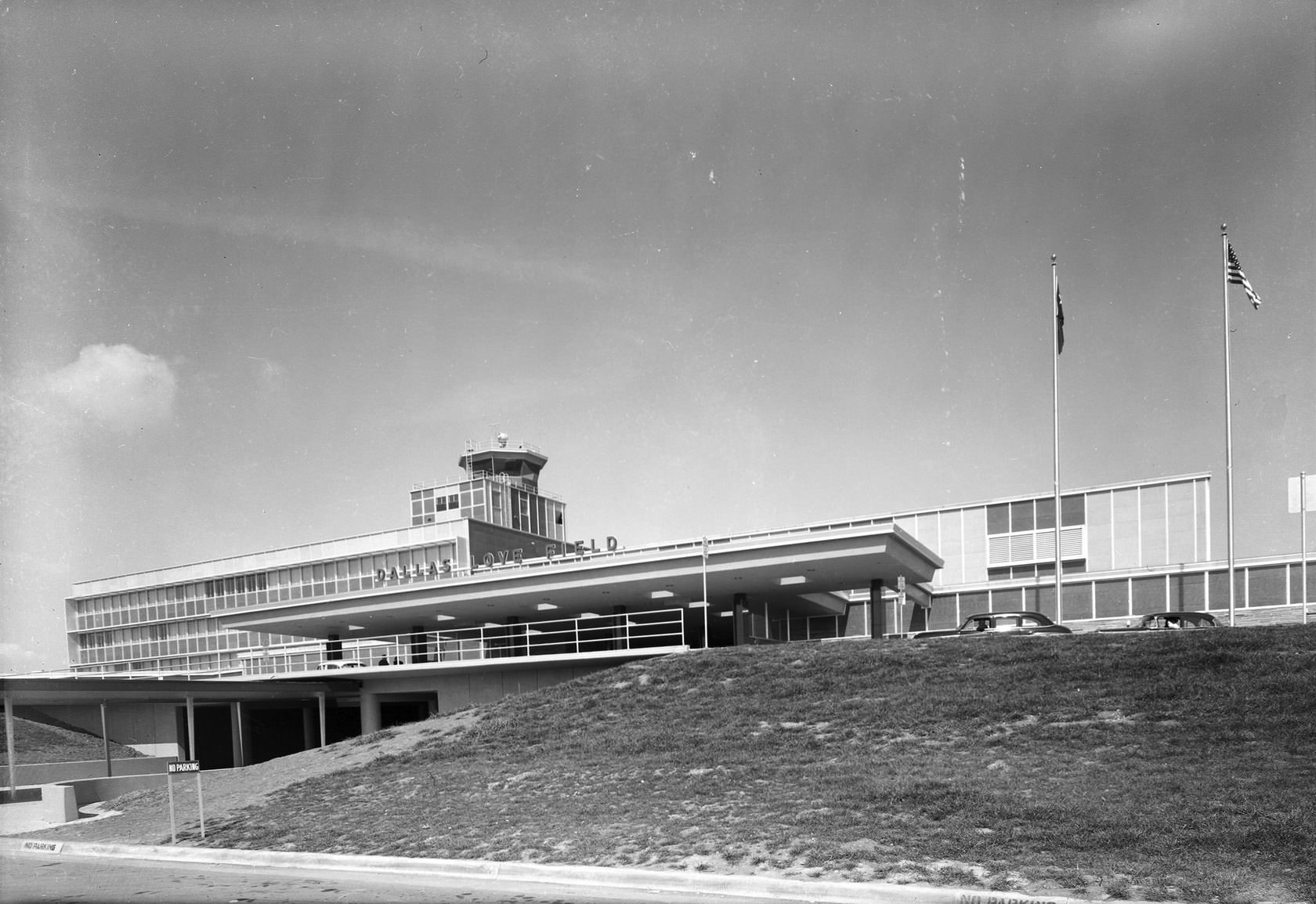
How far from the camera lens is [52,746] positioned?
40.6 metres

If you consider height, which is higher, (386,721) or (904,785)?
(904,785)

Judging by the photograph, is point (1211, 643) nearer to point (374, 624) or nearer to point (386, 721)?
point (374, 624)

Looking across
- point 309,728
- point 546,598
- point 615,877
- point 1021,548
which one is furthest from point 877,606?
point 309,728

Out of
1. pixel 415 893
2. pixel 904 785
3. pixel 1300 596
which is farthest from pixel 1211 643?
pixel 1300 596

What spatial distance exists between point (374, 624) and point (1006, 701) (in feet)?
110

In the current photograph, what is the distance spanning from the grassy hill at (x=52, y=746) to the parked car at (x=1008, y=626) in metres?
32.5

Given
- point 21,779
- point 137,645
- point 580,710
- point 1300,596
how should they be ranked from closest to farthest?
point 580,710
point 21,779
point 1300,596
point 137,645

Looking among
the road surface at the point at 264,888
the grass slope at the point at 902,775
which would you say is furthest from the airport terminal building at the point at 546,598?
the road surface at the point at 264,888

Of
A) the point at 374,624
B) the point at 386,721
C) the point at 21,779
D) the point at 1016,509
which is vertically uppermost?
the point at 1016,509

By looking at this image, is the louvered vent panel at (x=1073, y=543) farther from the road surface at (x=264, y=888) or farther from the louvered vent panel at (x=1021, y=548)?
the road surface at (x=264, y=888)

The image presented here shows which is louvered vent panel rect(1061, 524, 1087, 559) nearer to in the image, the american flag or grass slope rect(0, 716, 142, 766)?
the american flag

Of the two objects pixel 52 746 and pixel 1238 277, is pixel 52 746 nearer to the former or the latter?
pixel 52 746

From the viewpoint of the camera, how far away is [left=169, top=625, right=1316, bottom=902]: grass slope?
436 inches

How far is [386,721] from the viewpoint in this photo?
57406 mm
